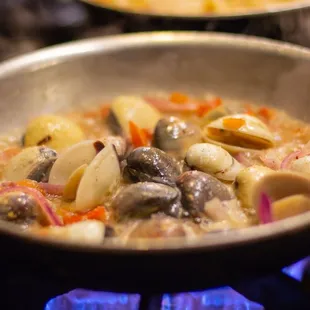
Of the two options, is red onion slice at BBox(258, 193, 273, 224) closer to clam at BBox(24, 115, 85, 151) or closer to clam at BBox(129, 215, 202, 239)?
clam at BBox(129, 215, 202, 239)

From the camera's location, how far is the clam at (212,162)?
0.92 meters

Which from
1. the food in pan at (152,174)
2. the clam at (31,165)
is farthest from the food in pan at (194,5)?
the clam at (31,165)

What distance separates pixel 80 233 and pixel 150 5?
1.06 meters

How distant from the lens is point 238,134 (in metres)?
1.02

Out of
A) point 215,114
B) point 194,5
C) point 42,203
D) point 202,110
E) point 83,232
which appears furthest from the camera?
point 194,5

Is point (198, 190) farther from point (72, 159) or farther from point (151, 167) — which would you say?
point (72, 159)

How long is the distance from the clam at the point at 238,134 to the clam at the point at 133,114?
15cm

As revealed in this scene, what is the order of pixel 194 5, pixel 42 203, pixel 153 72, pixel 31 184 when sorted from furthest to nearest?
pixel 194 5 → pixel 153 72 → pixel 31 184 → pixel 42 203

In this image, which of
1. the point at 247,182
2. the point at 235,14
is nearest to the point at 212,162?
the point at 247,182

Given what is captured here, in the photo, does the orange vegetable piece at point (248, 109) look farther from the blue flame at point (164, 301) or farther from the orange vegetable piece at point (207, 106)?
the blue flame at point (164, 301)

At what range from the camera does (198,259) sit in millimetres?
615

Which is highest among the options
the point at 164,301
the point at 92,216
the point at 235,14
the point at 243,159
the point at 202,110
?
the point at 235,14

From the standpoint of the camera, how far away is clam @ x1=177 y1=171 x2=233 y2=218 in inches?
31.5

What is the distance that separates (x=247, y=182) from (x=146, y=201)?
192mm
